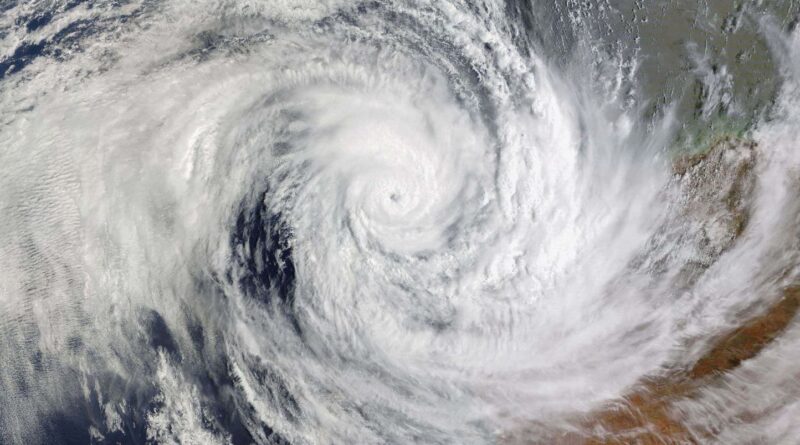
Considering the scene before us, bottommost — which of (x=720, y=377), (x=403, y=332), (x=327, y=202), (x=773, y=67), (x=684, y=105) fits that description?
(x=403, y=332)

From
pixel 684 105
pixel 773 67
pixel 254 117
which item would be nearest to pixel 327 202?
pixel 254 117

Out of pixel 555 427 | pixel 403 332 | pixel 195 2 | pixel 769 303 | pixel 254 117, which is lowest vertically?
pixel 555 427

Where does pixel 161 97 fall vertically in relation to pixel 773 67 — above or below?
below

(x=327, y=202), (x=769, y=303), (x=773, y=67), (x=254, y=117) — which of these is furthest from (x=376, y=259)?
(x=773, y=67)

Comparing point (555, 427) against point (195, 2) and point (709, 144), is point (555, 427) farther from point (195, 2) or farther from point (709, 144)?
point (195, 2)

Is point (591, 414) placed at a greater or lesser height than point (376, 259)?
lesser

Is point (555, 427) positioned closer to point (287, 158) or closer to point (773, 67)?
point (287, 158)
